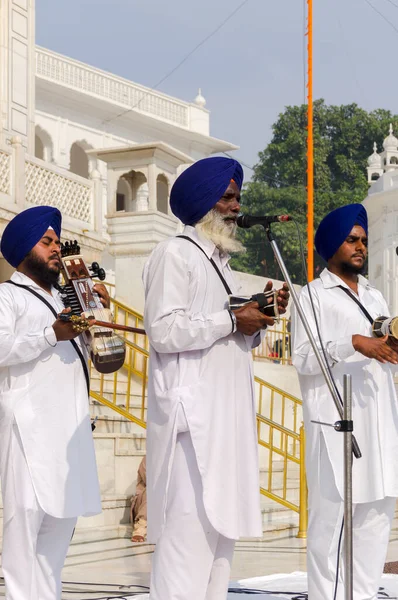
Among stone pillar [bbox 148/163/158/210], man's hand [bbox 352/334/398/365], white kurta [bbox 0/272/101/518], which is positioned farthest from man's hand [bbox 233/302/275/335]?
stone pillar [bbox 148/163/158/210]

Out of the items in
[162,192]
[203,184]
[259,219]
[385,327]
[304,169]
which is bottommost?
[385,327]

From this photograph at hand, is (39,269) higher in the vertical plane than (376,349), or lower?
higher

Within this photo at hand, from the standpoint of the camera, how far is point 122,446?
9.29 metres

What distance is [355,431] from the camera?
15.5 ft

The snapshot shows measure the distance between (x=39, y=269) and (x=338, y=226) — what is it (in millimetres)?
1354

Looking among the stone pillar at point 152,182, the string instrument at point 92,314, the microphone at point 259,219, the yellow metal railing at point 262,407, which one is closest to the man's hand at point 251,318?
the microphone at point 259,219

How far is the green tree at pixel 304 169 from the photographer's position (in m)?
42.6

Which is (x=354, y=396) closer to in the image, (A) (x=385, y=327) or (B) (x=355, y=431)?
(B) (x=355, y=431)

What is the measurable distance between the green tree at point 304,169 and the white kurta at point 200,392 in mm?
36785

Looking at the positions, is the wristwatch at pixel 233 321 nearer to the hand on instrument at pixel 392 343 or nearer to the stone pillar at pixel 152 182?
the hand on instrument at pixel 392 343

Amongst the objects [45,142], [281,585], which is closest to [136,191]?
[281,585]

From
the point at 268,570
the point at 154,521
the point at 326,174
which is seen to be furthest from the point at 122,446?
the point at 326,174

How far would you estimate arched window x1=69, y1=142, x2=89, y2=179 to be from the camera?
31.4 meters

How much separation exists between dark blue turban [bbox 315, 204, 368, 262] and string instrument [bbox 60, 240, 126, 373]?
1.10 metres
